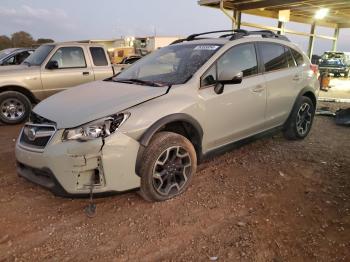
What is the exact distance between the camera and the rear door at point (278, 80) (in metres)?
4.48

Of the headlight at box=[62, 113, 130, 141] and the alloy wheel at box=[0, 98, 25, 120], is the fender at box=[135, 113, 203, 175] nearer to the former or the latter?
the headlight at box=[62, 113, 130, 141]

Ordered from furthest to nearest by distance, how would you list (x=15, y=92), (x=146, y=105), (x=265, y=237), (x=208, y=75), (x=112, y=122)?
(x=15, y=92) < (x=208, y=75) < (x=146, y=105) < (x=112, y=122) < (x=265, y=237)

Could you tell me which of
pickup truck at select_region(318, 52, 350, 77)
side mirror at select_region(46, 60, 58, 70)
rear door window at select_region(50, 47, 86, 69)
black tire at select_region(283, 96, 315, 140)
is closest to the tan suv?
black tire at select_region(283, 96, 315, 140)

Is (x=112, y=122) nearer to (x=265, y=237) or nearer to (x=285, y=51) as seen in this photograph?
(x=265, y=237)

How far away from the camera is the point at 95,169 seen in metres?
2.93

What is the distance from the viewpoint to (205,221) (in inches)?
120

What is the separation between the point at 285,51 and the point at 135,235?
146 inches

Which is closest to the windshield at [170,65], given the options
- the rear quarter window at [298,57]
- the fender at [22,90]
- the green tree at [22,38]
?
the rear quarter window at [298,57]

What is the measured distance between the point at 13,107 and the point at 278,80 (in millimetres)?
5547

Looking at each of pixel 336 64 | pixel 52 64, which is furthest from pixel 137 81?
pixel 336 64

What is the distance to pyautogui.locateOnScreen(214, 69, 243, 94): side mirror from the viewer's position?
3.59 metres

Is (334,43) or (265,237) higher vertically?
(334,43)

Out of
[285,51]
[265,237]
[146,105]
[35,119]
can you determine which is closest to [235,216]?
[265,237]

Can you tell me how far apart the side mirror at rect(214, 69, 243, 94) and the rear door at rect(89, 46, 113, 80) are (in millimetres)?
4614
